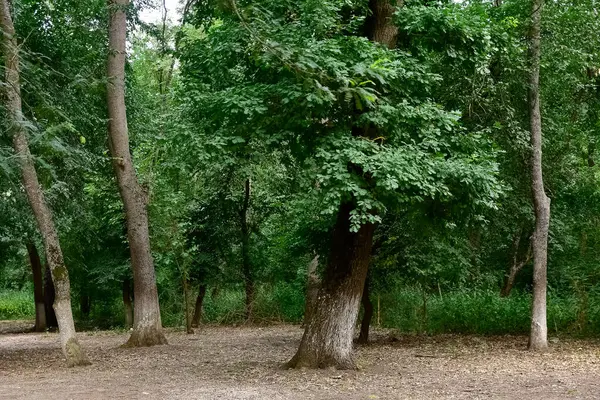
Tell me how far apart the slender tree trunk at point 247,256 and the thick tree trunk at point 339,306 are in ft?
32.2

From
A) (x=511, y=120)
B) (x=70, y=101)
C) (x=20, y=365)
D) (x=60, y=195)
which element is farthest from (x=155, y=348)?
(x=511, y=120)

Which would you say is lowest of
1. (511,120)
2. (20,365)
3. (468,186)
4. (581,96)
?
(20,365)

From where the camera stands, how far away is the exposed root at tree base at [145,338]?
13.7 meters

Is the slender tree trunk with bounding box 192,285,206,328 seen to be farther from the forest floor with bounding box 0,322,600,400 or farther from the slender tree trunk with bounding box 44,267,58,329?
the slender tree trunk with bounding box 44,267,58,329

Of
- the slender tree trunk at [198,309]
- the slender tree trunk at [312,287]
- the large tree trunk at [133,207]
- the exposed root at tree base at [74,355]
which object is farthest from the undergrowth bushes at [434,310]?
the exposed root at tree base at [74,355]

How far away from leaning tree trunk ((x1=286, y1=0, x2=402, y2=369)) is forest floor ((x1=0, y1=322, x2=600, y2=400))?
0.35 m

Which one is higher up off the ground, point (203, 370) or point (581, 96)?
point (581, 96)

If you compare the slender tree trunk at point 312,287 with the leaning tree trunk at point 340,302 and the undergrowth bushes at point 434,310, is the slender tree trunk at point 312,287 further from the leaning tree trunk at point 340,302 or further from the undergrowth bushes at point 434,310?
the leaning tree trunk at point 340,302

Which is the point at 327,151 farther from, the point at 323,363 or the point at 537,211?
the point at 537,211

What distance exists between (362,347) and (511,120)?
18.3ft

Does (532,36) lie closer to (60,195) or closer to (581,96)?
(581,96)

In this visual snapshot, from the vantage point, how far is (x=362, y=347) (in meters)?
13.4

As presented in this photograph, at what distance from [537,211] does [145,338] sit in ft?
28.3

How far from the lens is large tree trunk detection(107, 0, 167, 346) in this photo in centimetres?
1355
